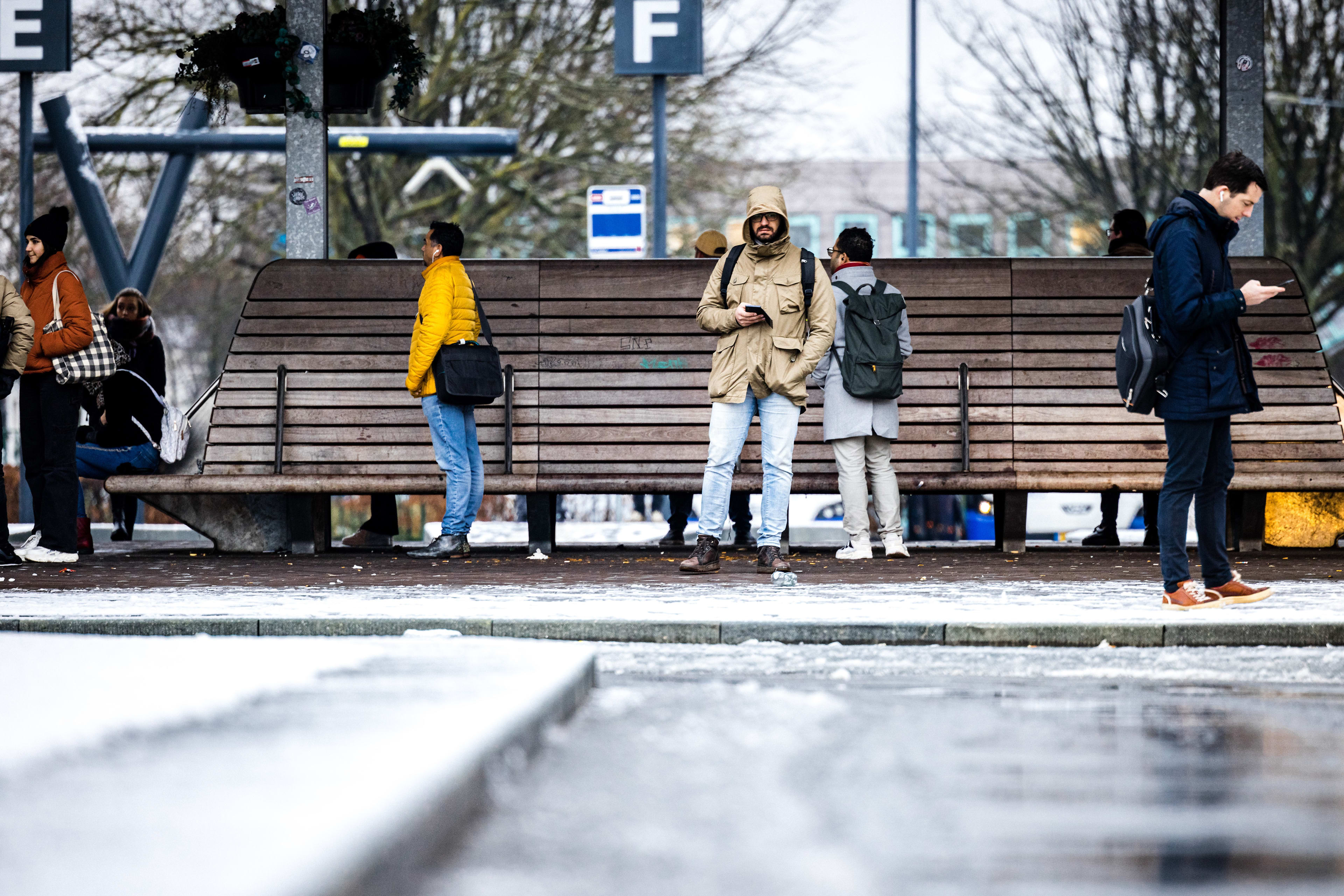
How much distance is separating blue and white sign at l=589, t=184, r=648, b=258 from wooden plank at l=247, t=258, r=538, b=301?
2872mm

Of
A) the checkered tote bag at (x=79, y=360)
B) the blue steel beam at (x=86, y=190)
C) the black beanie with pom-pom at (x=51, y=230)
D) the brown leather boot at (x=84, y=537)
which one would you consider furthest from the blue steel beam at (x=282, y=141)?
the checkered tote bag at (x=79, y=360)

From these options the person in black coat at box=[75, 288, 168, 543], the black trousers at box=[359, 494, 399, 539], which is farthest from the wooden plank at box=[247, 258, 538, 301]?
the black trousers at box=[359, 494, 399, 539]

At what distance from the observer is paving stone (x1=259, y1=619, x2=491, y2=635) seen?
262 inches

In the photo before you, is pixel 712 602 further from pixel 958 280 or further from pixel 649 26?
pixel 649 26

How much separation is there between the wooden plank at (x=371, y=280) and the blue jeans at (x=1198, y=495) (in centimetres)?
509

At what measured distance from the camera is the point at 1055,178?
99.0 feet

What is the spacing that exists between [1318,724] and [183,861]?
3244 mm

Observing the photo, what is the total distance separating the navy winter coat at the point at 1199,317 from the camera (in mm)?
7090

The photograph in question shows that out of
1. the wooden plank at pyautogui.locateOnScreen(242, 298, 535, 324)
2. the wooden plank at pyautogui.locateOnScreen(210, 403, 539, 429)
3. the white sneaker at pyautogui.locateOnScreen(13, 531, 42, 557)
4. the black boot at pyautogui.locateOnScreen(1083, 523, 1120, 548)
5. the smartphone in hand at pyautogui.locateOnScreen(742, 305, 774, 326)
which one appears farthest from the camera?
the black boot at pyautogui.locateOnScreen(1083, 523, 1120, 548)

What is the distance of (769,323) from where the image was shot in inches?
351

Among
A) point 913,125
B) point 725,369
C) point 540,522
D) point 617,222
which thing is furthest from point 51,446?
point 913,125

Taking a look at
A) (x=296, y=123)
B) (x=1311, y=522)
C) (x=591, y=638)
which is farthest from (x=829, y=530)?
(x=591, y=638)

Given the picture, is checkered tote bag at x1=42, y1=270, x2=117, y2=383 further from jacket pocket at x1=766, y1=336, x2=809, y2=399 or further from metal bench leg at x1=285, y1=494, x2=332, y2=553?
jacket pocket at x1=766, y1=336, x2=809, y2=399

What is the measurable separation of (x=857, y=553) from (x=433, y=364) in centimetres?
276
